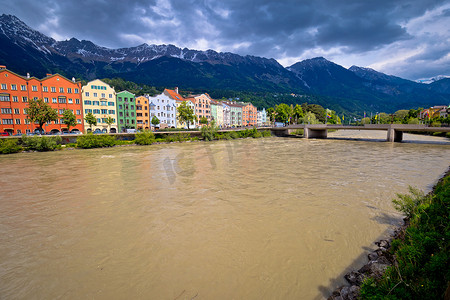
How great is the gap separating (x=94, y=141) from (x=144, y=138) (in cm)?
1105

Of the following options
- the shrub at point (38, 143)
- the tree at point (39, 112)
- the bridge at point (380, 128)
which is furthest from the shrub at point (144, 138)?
the bridge at point (380, 128)

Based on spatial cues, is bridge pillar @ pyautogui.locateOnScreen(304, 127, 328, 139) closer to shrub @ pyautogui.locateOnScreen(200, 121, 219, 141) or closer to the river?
shrub @ pyautogui.locateOnScreen(200, 121, 219, 141)

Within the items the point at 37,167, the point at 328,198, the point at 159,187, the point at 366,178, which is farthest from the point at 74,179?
the point at 366,178

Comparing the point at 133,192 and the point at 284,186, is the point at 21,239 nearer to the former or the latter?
the point at 133,192

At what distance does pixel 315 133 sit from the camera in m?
88.2

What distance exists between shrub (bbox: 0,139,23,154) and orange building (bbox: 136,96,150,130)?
46.0m

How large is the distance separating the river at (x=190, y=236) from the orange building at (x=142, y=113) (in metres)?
71.6

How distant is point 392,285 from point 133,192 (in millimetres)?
16799

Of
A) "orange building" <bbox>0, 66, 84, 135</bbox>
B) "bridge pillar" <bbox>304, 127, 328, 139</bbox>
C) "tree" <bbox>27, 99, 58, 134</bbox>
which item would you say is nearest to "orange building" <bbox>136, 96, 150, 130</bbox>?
"orange building" <bbox>0, 66, 84, 135</bbox>

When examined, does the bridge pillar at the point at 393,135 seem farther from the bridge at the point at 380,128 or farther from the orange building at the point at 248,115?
the orange building at the point at 248,115

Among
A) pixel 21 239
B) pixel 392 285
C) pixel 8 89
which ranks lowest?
pixel 21 239

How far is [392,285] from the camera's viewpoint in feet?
15.9

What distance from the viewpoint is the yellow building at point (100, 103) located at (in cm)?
7456

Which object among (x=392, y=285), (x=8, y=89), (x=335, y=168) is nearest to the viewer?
(x=392, y=285)
